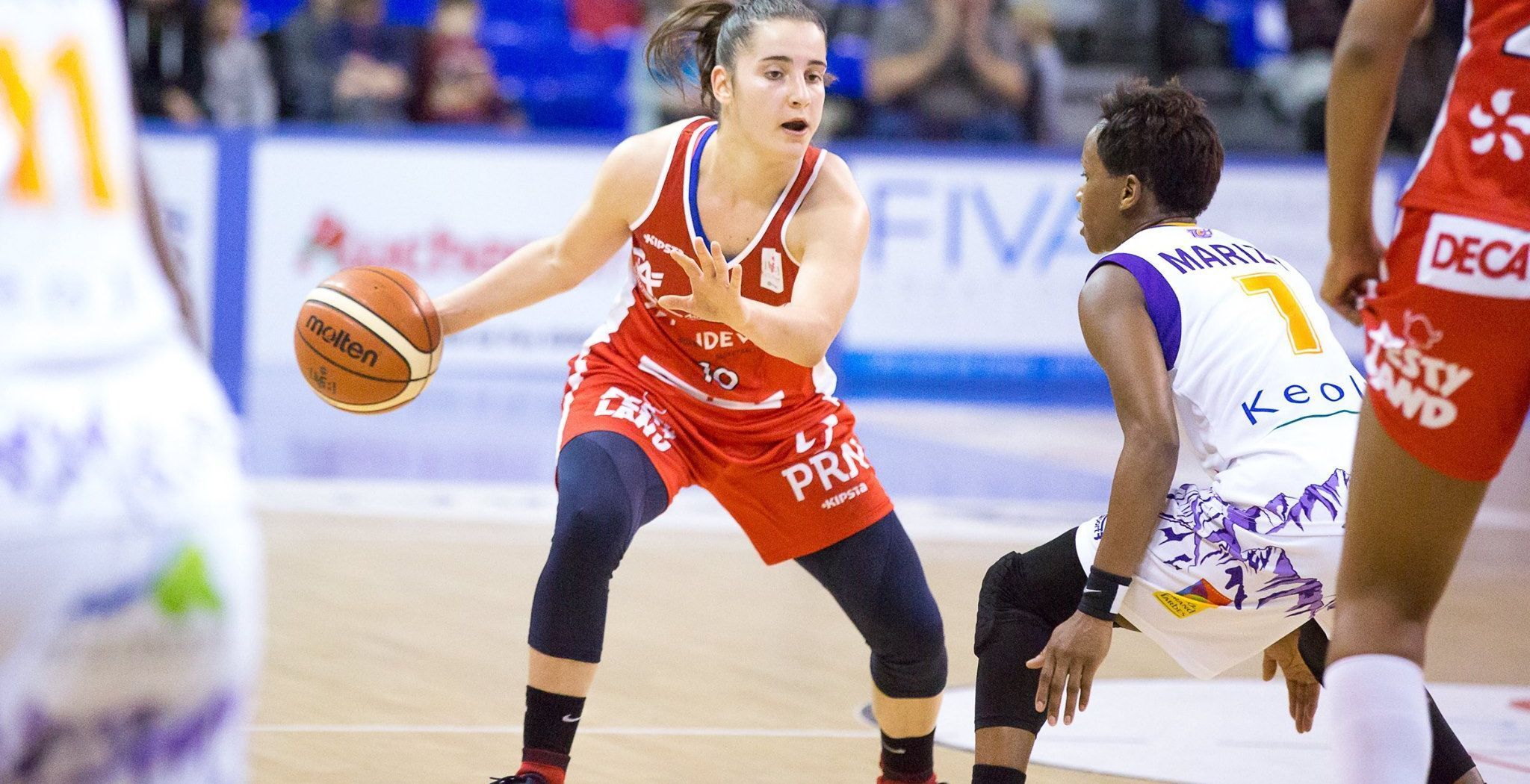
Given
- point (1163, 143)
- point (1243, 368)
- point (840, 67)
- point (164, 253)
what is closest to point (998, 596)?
point (1243, 368)

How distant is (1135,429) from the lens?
3.07 meters

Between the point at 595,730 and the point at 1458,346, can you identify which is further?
the point at 595,730

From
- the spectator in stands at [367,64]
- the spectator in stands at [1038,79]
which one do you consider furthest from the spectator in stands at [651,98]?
the spectator in stands at [1038,79]

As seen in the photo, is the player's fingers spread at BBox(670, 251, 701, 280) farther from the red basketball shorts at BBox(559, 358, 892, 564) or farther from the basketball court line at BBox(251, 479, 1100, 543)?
the basketball court line at BBox(251, 479, 1100, 543)

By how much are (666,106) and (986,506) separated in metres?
4.94

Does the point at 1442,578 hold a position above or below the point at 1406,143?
above

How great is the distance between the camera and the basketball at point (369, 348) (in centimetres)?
397

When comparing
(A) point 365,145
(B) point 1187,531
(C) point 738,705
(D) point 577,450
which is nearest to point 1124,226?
(B) point 1187,531

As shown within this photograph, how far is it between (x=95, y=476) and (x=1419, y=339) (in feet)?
5.05

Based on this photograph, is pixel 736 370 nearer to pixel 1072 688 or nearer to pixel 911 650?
pixel 911 650

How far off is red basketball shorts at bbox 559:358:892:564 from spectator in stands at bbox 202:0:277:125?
870cm

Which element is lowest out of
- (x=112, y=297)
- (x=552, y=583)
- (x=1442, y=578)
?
(x=552, y=583)

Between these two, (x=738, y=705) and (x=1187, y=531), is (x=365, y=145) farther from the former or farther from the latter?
(x=1187, y=531)

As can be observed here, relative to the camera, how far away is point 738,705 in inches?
182
